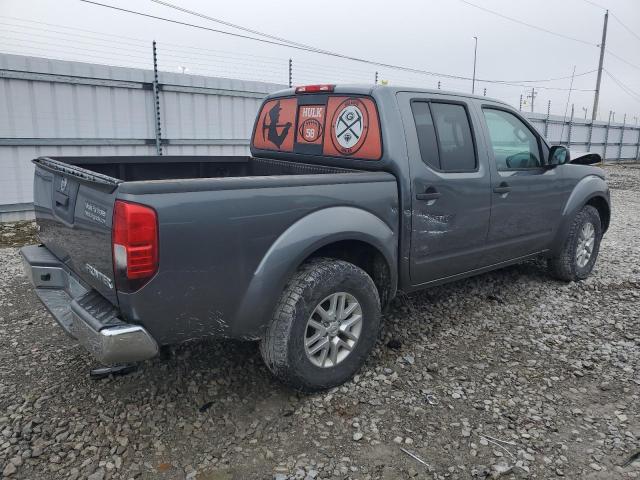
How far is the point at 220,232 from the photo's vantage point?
96.1 inches

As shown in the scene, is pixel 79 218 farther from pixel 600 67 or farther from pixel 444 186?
pixel 600 67

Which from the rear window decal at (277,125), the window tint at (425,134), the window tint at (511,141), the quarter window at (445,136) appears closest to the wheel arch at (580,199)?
the window tint at (511,141)

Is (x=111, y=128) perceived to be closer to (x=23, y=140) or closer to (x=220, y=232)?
(x=23, y=140)

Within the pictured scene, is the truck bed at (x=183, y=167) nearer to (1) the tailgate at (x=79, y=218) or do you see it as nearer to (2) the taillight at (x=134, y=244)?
(1) the tailgate at (x=79, y=218)

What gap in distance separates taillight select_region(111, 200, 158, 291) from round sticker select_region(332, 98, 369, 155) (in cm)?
172

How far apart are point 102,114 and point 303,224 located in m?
7.02

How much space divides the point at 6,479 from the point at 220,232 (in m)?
1.52

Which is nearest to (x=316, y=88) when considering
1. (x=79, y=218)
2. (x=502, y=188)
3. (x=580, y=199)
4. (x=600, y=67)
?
(x=502, y=188)

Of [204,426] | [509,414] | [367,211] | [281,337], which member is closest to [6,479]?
[204,426]

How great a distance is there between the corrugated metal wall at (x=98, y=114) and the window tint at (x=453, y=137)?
22.0 feet

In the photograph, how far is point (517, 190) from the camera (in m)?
4.14

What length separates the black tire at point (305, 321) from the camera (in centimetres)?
277

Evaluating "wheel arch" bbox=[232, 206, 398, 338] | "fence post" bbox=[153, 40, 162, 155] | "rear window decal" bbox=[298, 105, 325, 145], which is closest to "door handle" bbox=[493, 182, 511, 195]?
"wheel arch" bbox=[232, 206, 398, 338]

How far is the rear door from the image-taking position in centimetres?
341
